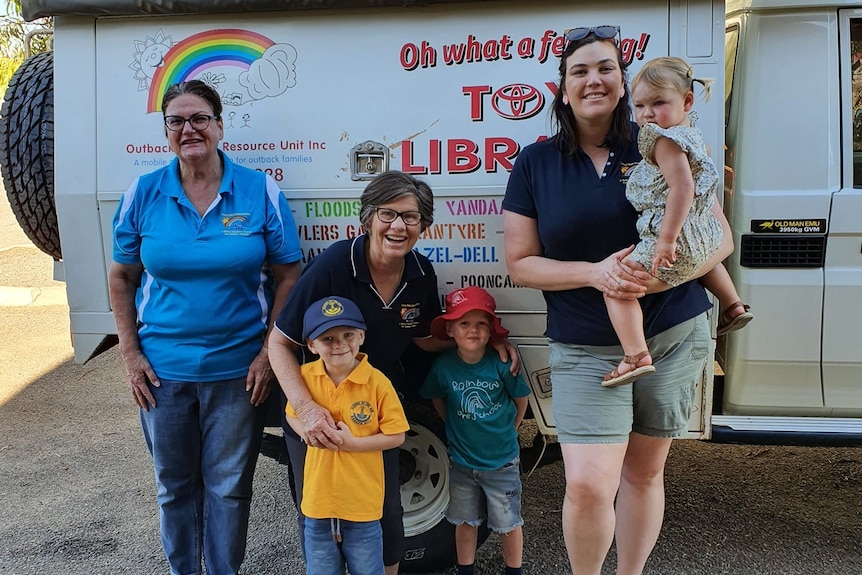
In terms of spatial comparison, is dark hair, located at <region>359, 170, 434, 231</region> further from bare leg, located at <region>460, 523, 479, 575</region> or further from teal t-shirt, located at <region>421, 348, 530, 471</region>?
bare leg, located at <region>460, 523, 479, 575</region>

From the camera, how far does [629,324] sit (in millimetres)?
1960

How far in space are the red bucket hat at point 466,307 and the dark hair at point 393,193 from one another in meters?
0.34

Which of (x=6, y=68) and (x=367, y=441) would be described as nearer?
(x=367, y=441)

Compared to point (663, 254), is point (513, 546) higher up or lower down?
lower down

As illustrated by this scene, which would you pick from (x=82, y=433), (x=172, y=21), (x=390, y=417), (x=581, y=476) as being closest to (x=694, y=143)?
(x=581, y=476)

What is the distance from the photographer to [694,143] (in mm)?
1899

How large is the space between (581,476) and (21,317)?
25.5 ft

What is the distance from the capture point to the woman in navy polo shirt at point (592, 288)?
1.99 metres

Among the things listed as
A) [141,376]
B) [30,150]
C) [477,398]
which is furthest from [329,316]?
[30,150]

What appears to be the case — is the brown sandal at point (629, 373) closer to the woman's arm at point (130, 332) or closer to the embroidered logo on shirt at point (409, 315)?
the embroidered logo on shirt at point (409, 315)

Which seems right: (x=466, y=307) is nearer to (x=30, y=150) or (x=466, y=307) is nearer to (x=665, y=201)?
(x=665, y=201)

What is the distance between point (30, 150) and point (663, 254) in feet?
8.21

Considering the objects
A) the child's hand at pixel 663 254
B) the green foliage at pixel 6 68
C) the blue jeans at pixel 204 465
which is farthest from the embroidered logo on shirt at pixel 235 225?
the green foliage at pixel 6 68

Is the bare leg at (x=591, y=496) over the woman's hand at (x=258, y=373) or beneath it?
beneath
